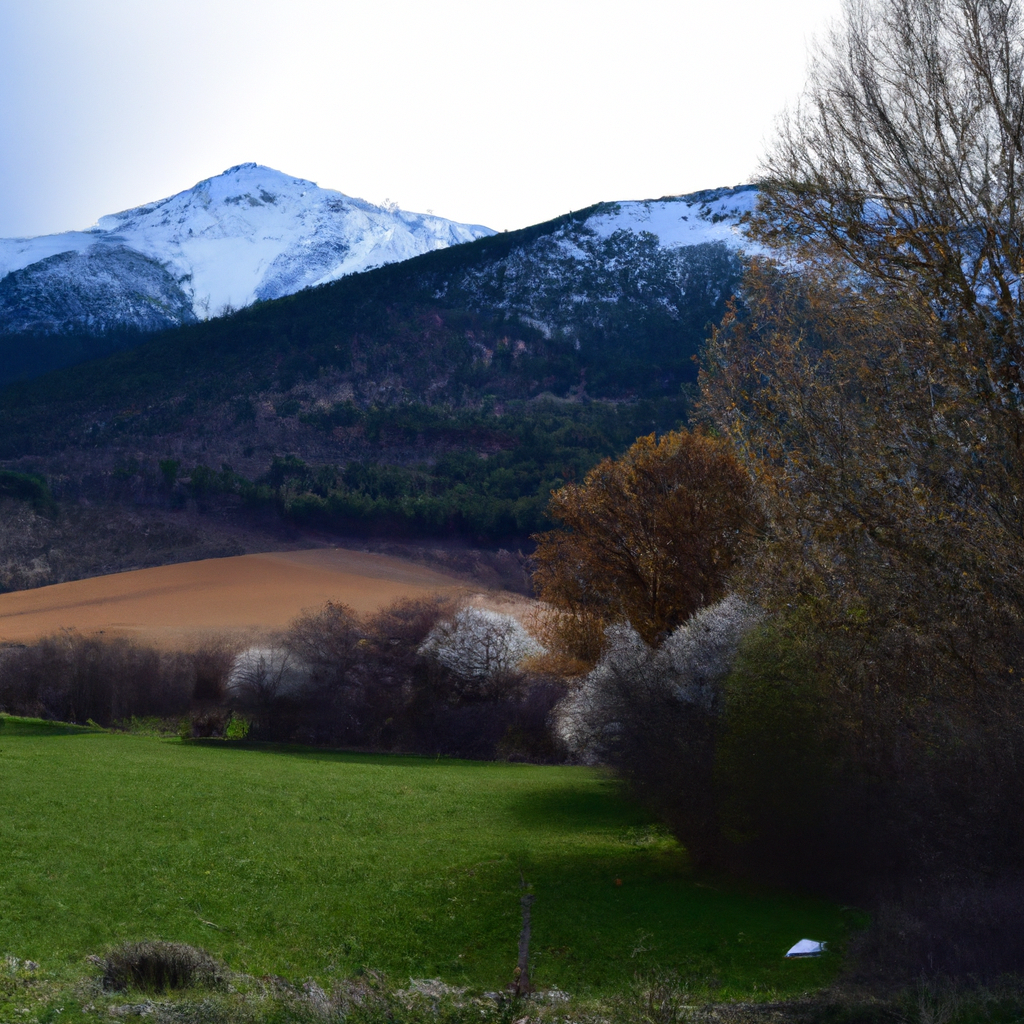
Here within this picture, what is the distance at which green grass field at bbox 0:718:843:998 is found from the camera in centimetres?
953

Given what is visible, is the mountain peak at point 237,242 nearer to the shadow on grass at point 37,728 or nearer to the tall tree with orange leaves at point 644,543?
the shadow on grass at point 37,728

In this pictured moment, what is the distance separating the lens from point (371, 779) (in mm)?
21391

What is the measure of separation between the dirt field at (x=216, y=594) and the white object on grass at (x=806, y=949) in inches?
1294

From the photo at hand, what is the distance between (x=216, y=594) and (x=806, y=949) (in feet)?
144

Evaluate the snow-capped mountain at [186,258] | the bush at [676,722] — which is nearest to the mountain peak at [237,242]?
the snow-capped mountain at [186,258]

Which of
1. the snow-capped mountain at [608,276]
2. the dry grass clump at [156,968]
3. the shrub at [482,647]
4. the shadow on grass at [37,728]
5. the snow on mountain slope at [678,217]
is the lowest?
the shadow on grass at [37,728]

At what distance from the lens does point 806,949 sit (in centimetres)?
966

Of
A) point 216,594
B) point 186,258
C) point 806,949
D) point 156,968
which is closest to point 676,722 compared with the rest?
point 806,949

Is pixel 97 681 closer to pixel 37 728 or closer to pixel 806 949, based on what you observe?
pixel 37 728

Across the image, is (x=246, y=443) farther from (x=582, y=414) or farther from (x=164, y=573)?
(x=582, y=414)

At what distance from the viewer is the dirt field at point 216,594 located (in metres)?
41.9

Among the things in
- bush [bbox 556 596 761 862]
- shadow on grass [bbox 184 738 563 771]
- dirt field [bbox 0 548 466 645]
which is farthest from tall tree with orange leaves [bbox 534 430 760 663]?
dirt field [bbox 0 548 466 645]

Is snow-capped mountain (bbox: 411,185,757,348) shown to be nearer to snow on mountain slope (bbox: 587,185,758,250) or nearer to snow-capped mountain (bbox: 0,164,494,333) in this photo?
snow on mountain slope (bbox: 587,185,758,250)

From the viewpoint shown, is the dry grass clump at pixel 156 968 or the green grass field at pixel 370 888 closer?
the dry grass clump at pixel 156 968
